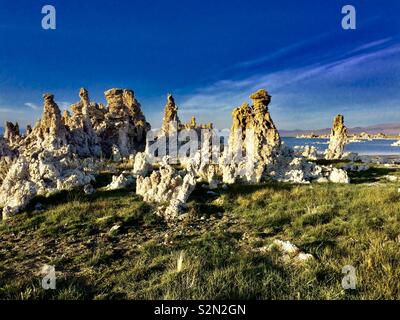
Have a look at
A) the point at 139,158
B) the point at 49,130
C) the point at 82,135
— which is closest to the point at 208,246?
the point at 139,158

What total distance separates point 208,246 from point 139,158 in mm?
11934

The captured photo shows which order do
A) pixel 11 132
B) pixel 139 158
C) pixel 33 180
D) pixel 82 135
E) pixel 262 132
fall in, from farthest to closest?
pixel 11 132, pixel 82 135, pixel 262 132, pixel 139 158, pixel 33 180

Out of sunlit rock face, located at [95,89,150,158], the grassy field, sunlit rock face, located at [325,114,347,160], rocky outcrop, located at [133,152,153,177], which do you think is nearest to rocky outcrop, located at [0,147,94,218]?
the grassy field

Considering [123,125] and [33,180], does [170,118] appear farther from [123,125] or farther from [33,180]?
[33,180]

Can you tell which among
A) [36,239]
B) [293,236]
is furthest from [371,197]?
[36,239]

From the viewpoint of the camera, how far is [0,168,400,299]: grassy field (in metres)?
4.71

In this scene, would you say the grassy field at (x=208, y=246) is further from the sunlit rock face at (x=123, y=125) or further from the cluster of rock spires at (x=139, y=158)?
the sunlit rock face at (x=123, y=125)

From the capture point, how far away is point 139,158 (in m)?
17.8

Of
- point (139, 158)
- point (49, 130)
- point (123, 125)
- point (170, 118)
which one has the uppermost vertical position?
point (170, 118)

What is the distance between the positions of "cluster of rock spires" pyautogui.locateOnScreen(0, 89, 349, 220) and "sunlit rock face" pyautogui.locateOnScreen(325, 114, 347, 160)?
11 centimetres

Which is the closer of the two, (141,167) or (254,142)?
(141,167)

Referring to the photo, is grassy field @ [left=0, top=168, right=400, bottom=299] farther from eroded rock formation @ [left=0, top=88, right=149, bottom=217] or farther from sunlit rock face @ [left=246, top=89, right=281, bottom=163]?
sunlit rock face @ [left=246, top=89, right=281, bottom=163]

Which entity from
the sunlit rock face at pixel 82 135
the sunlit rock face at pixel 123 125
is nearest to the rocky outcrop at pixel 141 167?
the sunlit rock face at pixel 82 135

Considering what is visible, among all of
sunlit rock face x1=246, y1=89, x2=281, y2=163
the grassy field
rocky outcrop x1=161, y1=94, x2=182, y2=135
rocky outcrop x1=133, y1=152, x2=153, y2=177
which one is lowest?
the grassy field
